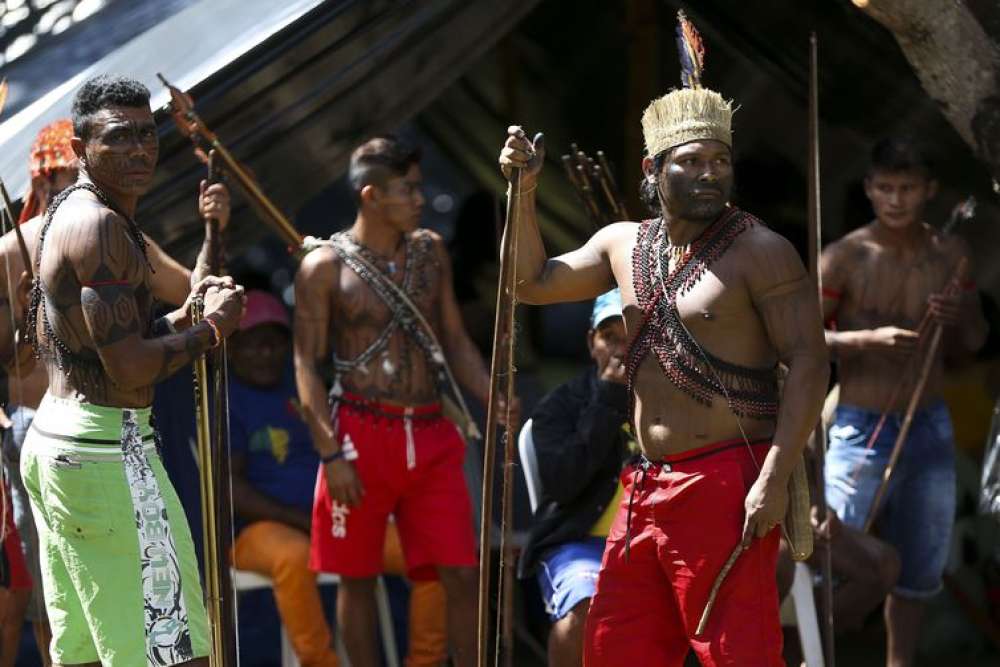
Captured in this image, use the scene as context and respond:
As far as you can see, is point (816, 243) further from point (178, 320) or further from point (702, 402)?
point (178, 320)

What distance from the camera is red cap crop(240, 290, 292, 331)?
21.9 feet

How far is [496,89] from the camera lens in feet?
26.3

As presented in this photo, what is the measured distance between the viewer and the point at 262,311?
6.74 metres

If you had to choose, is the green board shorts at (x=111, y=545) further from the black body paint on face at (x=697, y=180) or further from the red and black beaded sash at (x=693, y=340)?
the black body paint on face at (x=697, y=180)

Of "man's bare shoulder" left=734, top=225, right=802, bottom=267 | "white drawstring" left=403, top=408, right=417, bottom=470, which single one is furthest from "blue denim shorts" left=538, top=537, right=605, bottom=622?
"man's bare shoulder" left=734, top=225, right=802, bottom=267

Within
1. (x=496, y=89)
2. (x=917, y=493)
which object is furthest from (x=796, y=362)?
(x=496, y=89)

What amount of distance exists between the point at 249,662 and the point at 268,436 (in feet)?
2.88

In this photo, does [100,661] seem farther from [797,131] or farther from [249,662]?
[797,131]

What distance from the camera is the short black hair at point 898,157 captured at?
19.2ft

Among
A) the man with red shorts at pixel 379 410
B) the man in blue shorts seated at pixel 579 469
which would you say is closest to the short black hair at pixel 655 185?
the man in blue shorts seated at pixel 579 469

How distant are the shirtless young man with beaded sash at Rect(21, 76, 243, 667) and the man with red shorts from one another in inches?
56.4

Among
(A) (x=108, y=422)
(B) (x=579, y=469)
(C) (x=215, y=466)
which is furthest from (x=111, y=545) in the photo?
(B) (x=579, y=469)

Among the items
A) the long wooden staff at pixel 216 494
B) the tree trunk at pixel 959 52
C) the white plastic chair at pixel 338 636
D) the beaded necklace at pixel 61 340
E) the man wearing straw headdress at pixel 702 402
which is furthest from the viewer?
the white plastic chair at pixel 338 636

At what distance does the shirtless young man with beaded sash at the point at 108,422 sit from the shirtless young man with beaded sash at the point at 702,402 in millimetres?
977
